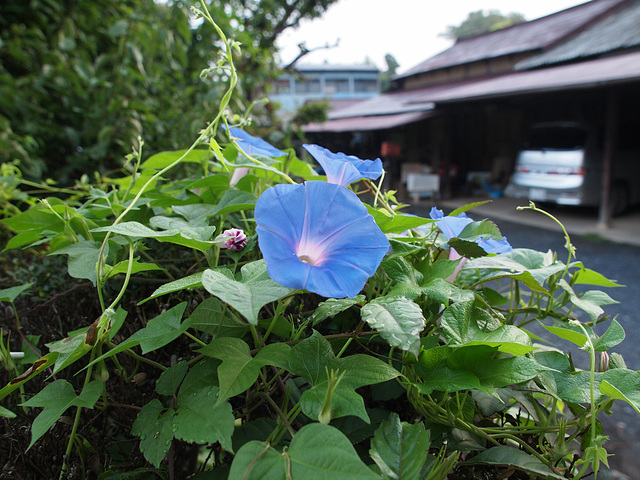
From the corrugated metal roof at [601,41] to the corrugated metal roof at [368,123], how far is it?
2495 mm

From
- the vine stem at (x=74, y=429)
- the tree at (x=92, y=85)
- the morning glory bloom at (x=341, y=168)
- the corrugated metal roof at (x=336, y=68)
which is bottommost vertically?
the vine stem at (x=74, y=429)

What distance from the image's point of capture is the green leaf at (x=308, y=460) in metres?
0.30

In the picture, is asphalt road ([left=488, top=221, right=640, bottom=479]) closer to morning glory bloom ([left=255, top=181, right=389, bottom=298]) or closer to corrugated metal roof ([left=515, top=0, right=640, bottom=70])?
morning glory bloom ([left=255, top=181, right=389, bottom=298])

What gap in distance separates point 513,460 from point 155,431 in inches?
13.9

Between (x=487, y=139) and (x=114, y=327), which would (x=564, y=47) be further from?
(x=114, y=327)

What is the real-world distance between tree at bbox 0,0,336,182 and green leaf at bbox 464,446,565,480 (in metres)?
1.71

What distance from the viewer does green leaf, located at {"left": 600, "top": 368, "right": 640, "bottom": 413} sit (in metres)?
0.41

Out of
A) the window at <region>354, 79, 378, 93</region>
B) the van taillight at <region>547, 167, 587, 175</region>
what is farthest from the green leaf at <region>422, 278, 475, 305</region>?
the window at <region>354, 79, 378, 93</region>

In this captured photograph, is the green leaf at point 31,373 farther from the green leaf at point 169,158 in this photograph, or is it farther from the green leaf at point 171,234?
the green leaf at point 169,158

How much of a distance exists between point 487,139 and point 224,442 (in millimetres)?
11849

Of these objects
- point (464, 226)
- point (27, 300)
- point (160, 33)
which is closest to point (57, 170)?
point (160, 33)

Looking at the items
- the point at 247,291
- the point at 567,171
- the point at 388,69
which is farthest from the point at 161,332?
the point at 388,69

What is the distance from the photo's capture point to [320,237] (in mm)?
438

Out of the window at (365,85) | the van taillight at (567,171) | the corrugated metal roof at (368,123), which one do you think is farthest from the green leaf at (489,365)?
the window at (365,85)
